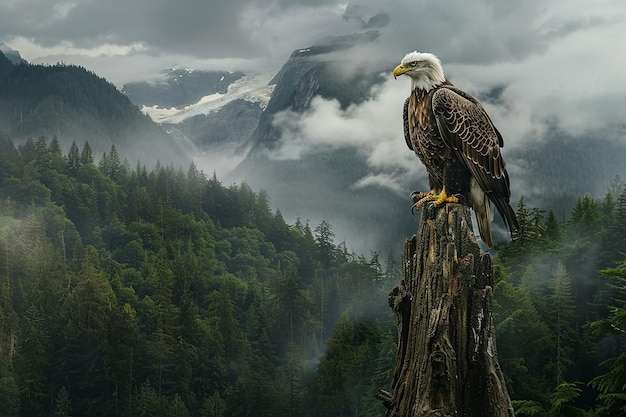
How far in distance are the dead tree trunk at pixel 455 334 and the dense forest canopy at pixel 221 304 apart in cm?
1092

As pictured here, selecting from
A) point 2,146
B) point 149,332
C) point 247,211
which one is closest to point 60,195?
point 2,146

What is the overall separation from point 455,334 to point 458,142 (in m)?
2.77

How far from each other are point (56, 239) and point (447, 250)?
4908 inches

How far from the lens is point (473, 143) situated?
9.84m

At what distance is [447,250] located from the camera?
8.59 meters

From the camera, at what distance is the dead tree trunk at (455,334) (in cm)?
840

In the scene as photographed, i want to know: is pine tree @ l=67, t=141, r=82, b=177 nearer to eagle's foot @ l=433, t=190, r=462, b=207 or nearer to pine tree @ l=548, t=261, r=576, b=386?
pine tree @ l=548, t=261, r=576, b=386

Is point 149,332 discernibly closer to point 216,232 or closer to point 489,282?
point 216,232

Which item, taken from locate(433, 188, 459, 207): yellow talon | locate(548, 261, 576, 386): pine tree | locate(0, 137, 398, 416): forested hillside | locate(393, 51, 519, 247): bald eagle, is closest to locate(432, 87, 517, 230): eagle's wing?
locate(393, 51, 519, 247): bald eagle

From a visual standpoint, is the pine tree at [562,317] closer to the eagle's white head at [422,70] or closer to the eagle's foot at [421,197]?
the eagle's foot at [421,197]

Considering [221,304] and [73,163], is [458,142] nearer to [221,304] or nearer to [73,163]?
[221,304]

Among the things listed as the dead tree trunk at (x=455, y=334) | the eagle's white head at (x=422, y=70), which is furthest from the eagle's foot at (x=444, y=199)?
the eagle's white head at (x=422, y=70)

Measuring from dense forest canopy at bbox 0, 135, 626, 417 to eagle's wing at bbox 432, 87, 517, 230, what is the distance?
379 inches

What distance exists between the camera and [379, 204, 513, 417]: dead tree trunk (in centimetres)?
840
